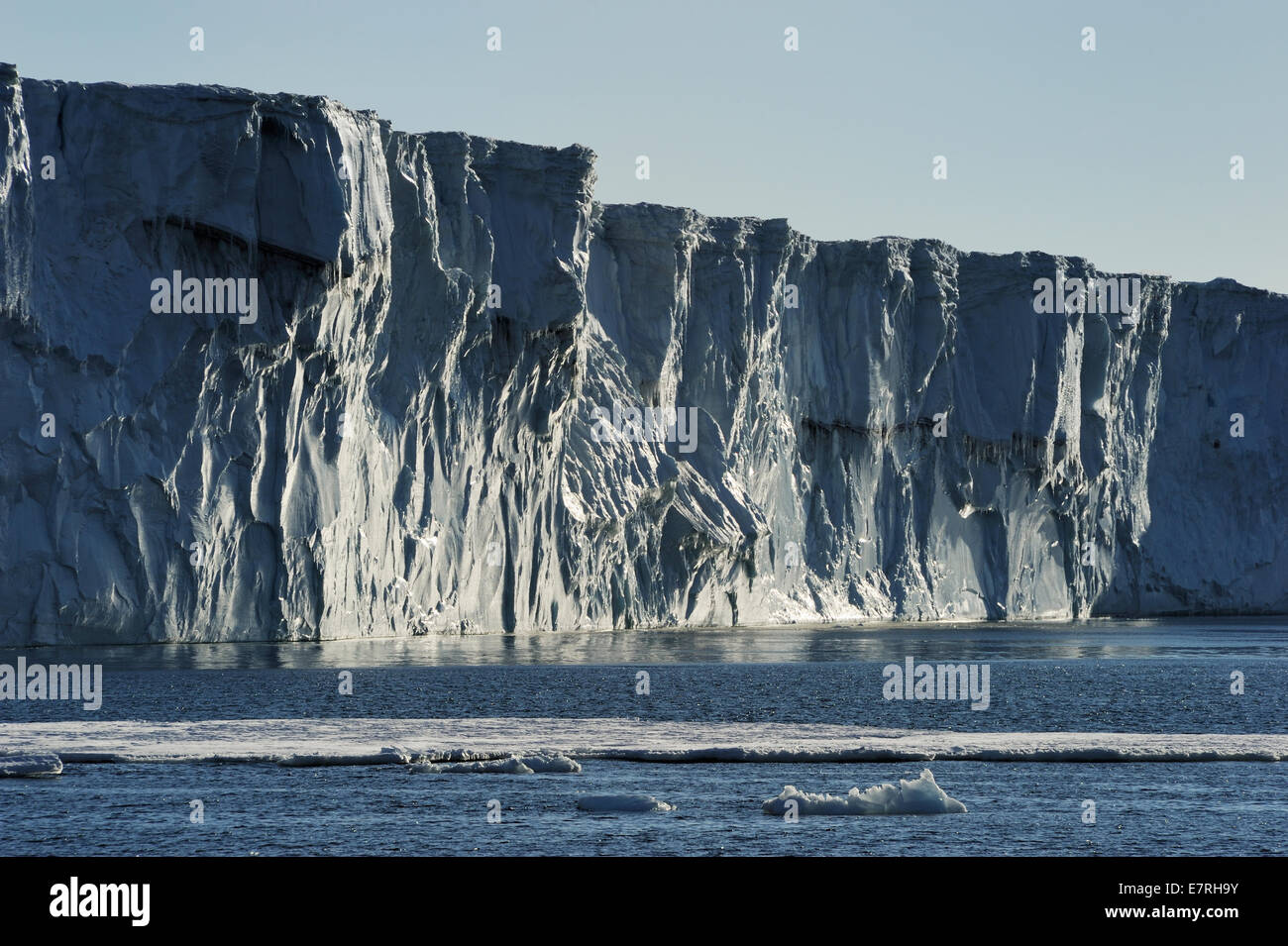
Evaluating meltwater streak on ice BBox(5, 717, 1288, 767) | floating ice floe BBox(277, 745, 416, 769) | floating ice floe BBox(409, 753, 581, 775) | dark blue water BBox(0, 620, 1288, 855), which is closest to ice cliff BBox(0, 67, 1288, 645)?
dark blue water BBox(0, 620, 1288, 855)

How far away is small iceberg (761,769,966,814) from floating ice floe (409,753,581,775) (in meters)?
2.95

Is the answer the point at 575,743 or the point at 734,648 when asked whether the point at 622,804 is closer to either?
the point at 575,743

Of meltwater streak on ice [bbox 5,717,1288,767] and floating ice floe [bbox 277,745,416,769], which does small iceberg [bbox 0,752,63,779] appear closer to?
meltwater streak on ice [bbox 5,717,1288,767]

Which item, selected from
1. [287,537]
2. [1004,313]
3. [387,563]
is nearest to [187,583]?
[287,537]

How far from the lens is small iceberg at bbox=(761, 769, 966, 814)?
14797mm

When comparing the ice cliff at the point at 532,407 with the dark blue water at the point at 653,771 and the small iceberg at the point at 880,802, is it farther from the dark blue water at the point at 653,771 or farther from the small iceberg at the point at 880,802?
the small iceberg at the point at 880,802

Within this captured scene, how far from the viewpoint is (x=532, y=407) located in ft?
142

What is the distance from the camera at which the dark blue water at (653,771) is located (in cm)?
1363

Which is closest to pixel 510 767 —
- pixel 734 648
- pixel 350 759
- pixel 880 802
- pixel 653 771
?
pixel 653 771

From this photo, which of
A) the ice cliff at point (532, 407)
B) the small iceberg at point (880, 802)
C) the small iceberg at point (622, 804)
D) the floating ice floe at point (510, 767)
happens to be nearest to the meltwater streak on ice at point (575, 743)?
the floating ice floe at point (510, 767)

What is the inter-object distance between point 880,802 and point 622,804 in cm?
223

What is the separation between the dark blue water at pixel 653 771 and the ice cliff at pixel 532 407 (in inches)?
90.9

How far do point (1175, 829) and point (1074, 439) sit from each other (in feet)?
156
